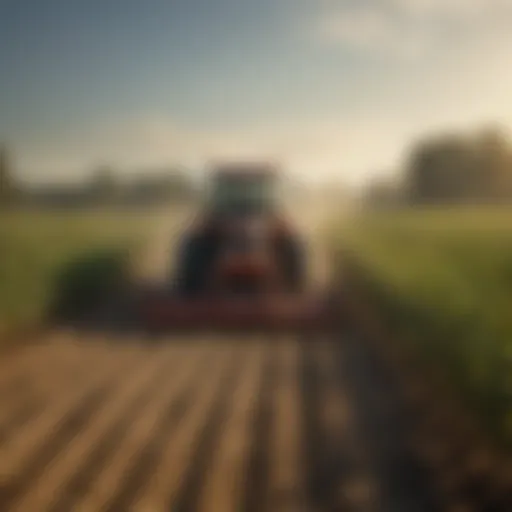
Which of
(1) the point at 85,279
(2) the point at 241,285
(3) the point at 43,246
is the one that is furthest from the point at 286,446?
(2) the point at 241,285

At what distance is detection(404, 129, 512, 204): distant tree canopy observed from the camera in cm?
238

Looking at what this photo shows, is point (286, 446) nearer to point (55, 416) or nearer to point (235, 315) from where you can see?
point (55, 416)

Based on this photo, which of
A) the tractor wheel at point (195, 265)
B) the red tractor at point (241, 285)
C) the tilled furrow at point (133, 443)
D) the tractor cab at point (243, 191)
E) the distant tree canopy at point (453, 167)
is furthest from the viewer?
the red tractor at point (241, 285)

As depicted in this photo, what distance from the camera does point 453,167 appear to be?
7.80 feet

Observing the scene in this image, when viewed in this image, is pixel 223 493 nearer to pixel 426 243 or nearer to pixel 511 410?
pixel 511 410

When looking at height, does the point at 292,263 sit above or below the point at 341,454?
→ above

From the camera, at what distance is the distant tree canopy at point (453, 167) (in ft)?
7.82

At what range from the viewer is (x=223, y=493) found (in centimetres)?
219

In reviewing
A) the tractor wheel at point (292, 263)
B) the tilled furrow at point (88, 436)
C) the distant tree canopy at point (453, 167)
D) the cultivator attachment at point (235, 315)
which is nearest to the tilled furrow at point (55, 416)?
the tilled furrow at point (88, 436)

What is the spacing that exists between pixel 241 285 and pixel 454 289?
1578 mm

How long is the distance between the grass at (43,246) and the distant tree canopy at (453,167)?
2.89ft

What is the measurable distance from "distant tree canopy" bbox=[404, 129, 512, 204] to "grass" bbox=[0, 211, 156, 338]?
88 centimetres

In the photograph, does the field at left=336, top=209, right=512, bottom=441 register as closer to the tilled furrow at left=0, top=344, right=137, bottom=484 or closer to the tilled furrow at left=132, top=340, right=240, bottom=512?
the tilled furrow at left=132, top=340, right=240, bottom=512

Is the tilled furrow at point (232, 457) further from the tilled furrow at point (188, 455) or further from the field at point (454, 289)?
the field at point (454, 289)
